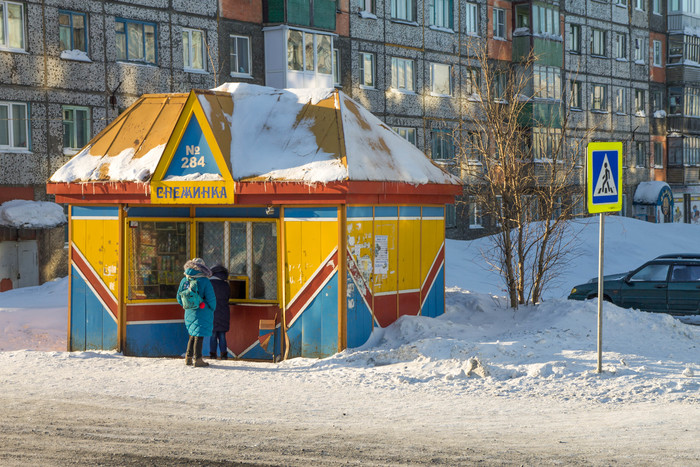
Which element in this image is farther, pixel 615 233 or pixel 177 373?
pixel 615 233

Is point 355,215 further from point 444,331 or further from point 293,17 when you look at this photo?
point 293,17

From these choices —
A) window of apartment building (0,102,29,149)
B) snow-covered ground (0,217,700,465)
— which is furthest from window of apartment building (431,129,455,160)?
snow-covered ground (0,217,700,465)

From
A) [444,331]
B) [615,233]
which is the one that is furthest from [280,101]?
[615,233]

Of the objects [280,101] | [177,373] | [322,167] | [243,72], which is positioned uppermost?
[243,72]

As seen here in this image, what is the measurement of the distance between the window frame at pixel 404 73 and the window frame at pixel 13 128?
1571 centimetres

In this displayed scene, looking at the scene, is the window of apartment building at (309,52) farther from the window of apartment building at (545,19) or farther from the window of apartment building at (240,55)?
the window of apartment building at (545,19)

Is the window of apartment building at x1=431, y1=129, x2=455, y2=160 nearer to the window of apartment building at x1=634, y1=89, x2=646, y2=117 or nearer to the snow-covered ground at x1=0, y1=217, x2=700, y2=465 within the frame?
the window of apartment building at x1=634, y1=89, x2=646, y2=117

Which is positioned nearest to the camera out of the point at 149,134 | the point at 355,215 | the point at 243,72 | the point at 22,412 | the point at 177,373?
the point at 22,412

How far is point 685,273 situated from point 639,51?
117 feet

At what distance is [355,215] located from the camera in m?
12.9

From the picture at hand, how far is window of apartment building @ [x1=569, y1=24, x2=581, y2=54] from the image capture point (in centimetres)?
4702

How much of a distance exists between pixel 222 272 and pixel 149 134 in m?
2.32

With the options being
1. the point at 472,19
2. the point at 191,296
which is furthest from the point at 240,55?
the point at 191,296

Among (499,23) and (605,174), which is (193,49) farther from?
(605,174)
